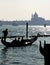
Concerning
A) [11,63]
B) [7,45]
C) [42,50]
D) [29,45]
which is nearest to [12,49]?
[7,45]

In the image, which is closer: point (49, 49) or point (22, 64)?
point (49, 49)

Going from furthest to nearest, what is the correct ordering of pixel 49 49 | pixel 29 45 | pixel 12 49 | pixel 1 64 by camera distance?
pixel 29 45
pixel 12 49
pixel 1 64
pixel 49 49

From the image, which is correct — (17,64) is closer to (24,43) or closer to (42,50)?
(42,50)

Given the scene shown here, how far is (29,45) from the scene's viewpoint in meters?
46.8

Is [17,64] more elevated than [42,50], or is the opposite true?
[42,50]

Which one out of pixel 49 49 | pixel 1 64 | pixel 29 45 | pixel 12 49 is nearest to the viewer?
pixel 49 49

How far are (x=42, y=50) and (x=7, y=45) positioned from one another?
23.8 m

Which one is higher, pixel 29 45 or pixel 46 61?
pixel 46 61

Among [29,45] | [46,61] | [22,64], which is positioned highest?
[46,61]

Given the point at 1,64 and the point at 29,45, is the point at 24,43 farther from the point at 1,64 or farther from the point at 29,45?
the point at 1,64

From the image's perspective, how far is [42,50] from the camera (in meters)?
19.1

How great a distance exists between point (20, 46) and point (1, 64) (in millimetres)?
17901

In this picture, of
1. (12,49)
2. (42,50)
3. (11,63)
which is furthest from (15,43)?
(42,50)

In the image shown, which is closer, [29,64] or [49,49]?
[49,49]
